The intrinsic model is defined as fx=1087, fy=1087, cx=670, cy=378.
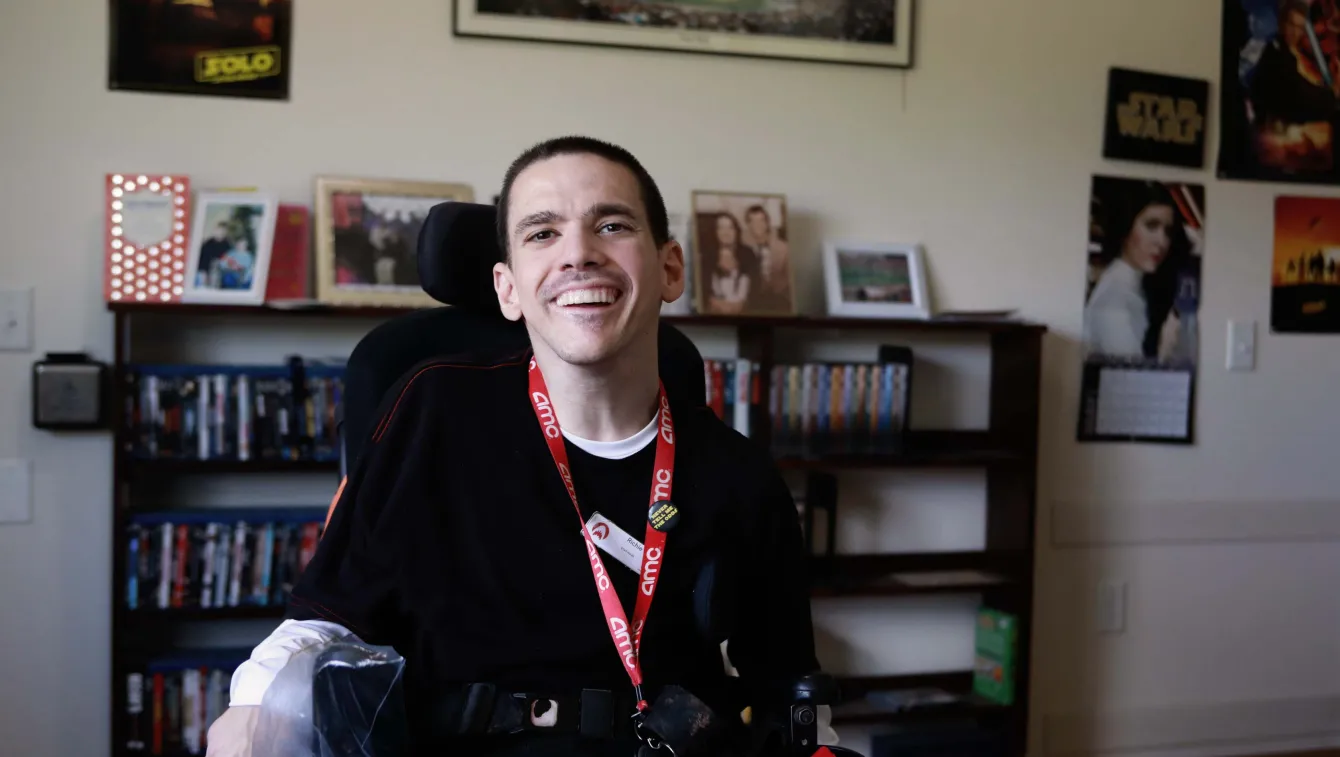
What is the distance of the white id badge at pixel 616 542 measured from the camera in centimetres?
138

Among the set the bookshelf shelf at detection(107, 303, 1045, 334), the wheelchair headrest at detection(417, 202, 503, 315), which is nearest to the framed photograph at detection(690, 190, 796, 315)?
the bookshelf shelf at detection(107, 303, 1045, 334)

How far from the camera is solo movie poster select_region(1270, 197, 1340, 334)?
3432 mm

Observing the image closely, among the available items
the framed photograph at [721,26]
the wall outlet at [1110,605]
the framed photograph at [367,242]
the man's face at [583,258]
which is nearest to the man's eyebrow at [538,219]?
the man's face at [583,258]

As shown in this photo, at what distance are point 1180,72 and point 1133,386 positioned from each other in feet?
3.18

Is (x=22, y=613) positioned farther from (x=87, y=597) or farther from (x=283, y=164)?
(x=283, y=164)

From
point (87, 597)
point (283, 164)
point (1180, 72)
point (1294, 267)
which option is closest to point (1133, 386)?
point (1294, 267)

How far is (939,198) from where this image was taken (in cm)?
314

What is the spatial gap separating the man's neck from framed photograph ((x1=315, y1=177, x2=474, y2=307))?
1352mm

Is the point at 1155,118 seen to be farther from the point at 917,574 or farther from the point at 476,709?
the point at 476,709

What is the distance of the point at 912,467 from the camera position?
299cm

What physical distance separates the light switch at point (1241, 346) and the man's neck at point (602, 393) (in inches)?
103

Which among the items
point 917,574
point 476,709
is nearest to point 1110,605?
point 917,574

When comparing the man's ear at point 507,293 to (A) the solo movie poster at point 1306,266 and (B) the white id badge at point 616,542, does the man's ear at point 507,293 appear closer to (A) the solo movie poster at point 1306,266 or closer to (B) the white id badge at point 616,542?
(B) the white id badge at point 616,542

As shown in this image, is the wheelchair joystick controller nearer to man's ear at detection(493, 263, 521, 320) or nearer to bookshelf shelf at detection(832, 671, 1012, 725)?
man's ear at detection(493, 263, 521, 320)
